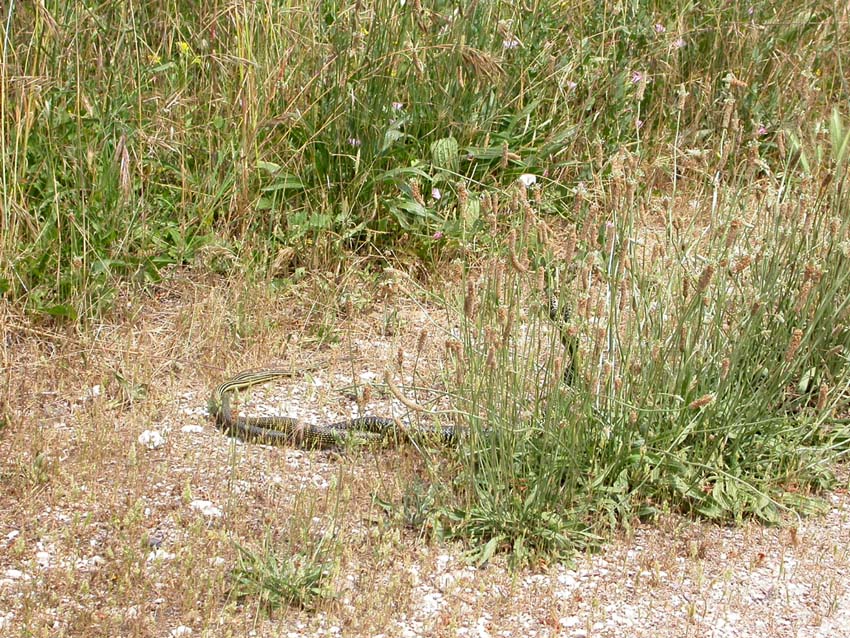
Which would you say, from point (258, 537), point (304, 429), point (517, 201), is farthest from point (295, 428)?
point (517, 201)

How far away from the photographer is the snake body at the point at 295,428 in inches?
178

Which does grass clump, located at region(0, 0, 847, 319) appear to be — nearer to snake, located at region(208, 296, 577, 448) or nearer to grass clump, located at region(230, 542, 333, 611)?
snake, located at region(208, 296, 577, 448)

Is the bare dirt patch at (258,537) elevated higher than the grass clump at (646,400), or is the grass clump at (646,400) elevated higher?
the grass clump at (646,400)

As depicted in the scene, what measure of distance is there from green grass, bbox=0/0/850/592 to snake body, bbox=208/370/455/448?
1.72 ft

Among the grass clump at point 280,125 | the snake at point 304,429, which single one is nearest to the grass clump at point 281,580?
the snake at point 304,429

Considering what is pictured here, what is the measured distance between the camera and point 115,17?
5836mm

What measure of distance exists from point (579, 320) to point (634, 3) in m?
3.44

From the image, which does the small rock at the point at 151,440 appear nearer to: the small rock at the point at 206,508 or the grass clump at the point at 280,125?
the small rock at the point at 206,508

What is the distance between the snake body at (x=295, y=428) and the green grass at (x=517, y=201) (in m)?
0.53

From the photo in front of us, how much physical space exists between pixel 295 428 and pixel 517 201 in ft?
4.56

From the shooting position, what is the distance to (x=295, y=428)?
452 centimetres

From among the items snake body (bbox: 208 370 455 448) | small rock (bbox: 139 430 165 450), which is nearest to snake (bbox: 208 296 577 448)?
snake body (bbox: 208 370 455 448)

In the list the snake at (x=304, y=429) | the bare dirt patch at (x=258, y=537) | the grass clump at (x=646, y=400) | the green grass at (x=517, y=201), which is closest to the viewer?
the bare dirt patch at (x=258, y=537)

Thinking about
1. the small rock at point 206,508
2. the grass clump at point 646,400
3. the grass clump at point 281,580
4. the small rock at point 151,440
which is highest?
the grass clump at point 646,400
